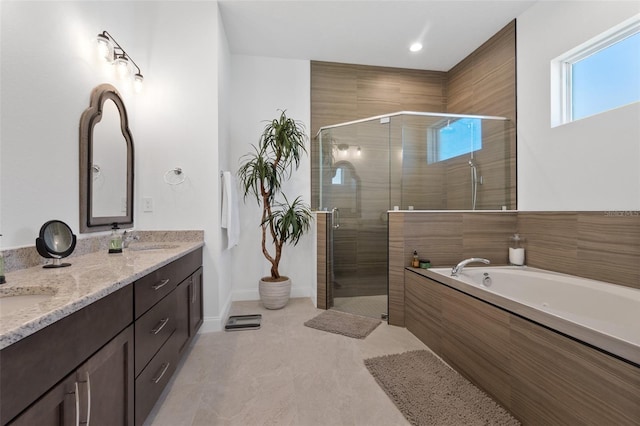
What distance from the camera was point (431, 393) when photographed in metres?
1.54

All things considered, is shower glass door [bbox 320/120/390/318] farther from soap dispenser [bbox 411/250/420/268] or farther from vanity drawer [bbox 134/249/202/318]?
vanity drawer [bbox 134/249/202/318]

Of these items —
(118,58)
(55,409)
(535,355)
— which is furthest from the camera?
(118,58)

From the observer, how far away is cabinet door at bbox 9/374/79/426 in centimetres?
60

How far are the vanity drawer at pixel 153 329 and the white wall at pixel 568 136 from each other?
2.95 meters

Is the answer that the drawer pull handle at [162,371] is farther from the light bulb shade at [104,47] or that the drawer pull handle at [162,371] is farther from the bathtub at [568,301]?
the light bulb shade at [104,47]

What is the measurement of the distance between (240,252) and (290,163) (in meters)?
1.22

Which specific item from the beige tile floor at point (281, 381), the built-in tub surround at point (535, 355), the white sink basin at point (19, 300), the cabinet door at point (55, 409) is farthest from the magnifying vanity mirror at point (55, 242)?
the built-in tub surround at point (535, 355)

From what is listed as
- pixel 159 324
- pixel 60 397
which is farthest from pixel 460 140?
pixel 60 397

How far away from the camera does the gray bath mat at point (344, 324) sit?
7.68 feet

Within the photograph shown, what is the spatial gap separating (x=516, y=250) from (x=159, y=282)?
296cm

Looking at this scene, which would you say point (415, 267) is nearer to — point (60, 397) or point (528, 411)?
point (528, 411)

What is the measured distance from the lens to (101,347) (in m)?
0.90

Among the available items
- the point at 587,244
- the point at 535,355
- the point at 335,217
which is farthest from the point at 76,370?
the point at 587,244

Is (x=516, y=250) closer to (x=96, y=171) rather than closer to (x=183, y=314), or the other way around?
Answer: (x=183, y=314)
